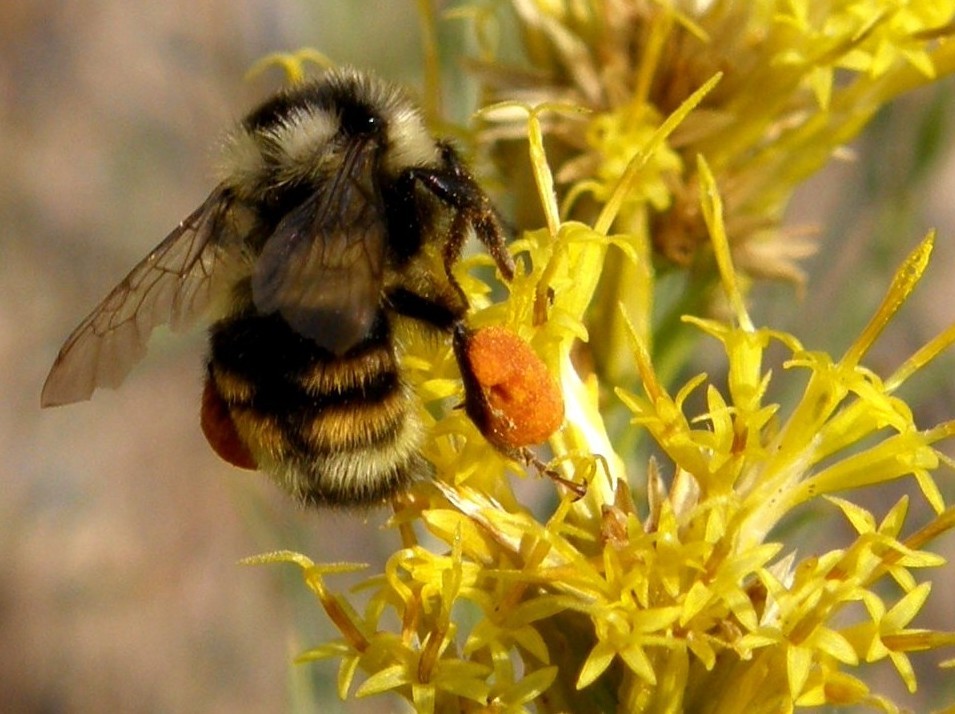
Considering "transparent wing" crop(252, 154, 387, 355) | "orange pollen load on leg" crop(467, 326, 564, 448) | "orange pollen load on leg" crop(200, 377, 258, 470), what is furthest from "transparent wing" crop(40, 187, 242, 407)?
"orange pollen load on leg" crop(467, 326, 564, 448)

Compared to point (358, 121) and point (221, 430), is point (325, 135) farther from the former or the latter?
point (221, 430)

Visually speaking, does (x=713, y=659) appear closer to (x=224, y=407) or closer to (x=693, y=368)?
(x=224, y=407)

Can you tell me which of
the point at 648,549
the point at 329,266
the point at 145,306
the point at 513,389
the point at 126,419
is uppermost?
the point at 126,419

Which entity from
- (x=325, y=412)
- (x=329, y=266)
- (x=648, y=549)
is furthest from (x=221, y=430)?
(x=648, y=549)

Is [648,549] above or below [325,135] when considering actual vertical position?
below

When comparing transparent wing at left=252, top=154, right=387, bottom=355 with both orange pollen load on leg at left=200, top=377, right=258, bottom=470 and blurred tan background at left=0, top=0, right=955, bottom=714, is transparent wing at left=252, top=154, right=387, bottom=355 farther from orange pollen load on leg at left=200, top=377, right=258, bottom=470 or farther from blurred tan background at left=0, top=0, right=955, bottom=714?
blurred tan background at left=0, top=0, right=955, bottom=714

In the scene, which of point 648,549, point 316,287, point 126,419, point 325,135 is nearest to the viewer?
point 316,287

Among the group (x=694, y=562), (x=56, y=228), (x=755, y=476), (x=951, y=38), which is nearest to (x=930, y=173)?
(x=951, y=38)
